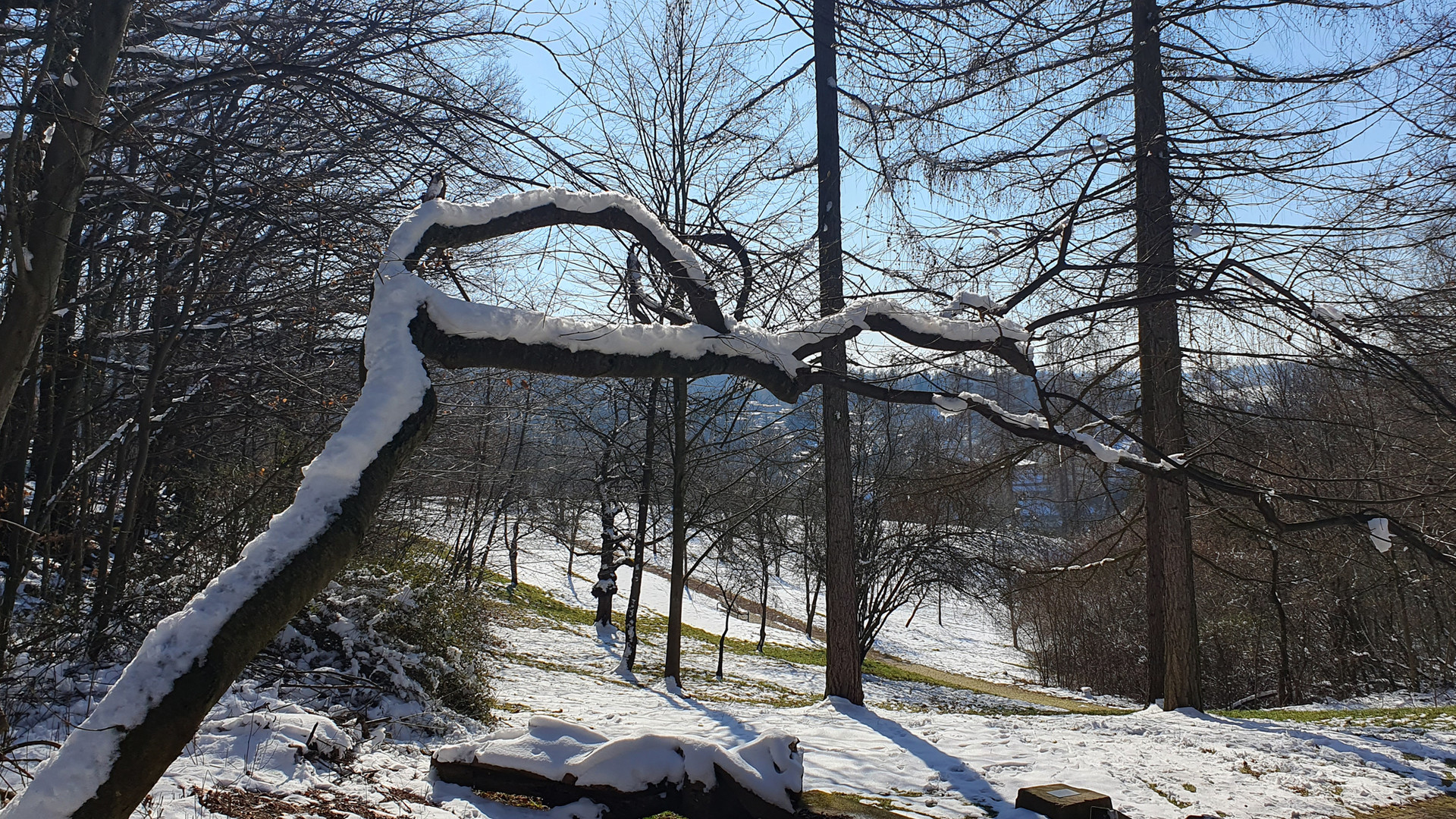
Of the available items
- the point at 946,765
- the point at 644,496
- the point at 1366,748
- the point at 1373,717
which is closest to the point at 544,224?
the point at 946,765

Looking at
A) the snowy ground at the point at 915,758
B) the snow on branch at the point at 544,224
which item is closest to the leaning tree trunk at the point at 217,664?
the snowy ground at the point at 915,758

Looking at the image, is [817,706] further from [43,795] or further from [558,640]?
[558,640]

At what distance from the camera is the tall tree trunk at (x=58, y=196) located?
12.9ft

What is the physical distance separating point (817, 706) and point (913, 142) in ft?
22.2

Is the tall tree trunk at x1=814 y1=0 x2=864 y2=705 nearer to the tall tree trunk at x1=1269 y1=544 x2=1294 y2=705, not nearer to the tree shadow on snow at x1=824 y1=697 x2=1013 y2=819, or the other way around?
the tree shadow on snow at x1=824 y1=697 x2=1013 y2=819

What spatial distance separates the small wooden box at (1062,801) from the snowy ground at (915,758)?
0.09 m

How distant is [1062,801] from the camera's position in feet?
14.7

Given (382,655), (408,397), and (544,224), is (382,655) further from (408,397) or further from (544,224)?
(544,224)

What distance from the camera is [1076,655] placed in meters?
21.9

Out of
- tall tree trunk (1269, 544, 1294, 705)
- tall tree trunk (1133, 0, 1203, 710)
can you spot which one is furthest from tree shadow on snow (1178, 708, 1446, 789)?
tall tree trunk (1269, 544, 1294, 705)

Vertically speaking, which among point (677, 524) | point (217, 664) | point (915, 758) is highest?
point (677, 524)

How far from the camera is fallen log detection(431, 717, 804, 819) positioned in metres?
4.22

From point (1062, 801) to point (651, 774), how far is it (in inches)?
91.9

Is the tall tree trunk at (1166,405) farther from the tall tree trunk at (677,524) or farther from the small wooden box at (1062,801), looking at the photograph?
the tall tree trunk at (677,524)
